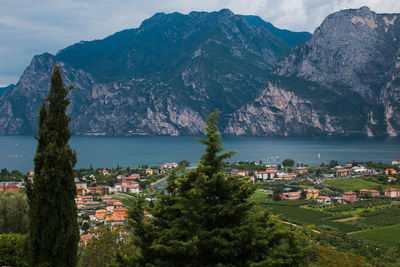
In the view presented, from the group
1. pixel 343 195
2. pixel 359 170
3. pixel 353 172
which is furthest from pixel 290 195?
pixel 359 170

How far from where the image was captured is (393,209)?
42031mm

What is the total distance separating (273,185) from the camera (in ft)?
197

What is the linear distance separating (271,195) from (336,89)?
507ft

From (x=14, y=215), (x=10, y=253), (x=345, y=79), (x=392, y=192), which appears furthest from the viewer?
(x=345, y=79)

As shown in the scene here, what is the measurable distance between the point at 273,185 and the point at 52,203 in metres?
55.1

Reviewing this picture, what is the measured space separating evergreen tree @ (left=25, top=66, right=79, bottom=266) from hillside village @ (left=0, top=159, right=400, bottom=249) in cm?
2543

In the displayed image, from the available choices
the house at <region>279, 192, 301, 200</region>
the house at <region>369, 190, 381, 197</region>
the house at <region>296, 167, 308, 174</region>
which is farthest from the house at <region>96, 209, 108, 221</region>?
the house at <region>296, 167, 308, 174</region>

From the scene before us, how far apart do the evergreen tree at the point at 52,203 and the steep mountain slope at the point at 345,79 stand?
187 metres

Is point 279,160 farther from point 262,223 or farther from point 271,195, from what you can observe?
point 262,223

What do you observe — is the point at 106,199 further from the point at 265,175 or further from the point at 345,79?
the point at 345,79

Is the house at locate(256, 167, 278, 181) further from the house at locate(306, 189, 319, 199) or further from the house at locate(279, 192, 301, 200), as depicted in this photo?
the house at locate(306, 189, 319, 199)

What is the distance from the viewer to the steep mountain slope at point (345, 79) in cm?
18300

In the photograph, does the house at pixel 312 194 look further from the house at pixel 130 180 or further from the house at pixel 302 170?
the house at pixel 130 180

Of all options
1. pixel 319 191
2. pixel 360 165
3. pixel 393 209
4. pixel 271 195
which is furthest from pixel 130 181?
pixel 360 165
